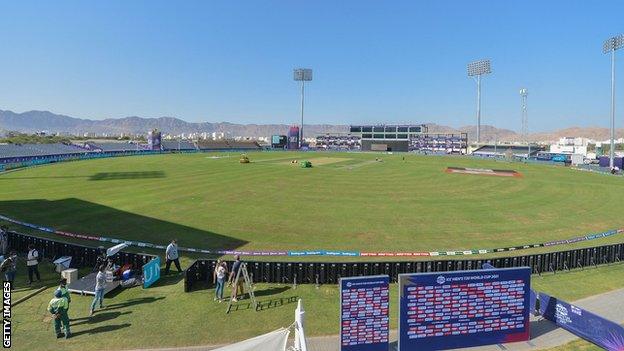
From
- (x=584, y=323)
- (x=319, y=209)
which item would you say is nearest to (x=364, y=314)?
(x=584, y=323)

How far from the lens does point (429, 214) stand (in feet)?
108

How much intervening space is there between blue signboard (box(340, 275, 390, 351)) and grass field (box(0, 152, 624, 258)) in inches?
443

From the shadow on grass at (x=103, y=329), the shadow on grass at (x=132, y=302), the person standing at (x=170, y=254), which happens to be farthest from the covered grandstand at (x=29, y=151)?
the shadow on grass at (x=103, y=329)

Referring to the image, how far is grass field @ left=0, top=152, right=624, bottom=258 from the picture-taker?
1022 inches

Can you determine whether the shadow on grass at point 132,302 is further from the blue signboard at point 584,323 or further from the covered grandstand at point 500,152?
the covered grandstand at point 500,152

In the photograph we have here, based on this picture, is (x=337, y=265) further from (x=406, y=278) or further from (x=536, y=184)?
(x=536, y=184)

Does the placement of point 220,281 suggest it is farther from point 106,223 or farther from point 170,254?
point 106,223

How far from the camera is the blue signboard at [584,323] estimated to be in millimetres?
11961

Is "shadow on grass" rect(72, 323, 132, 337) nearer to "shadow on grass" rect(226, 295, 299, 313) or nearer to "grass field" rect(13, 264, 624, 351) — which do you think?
"grass field" rect(13, 264, 624, 351)

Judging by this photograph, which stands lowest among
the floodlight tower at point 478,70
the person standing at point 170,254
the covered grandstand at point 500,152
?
the person standing at point 170,254

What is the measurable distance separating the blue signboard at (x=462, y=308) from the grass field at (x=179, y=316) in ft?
7.00

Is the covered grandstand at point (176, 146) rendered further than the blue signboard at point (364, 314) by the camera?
Yes

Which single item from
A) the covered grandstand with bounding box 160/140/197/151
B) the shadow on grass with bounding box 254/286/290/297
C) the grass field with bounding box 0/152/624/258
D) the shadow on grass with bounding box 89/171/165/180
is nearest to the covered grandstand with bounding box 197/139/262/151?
the covered grandstand with bounding box 160/140/197/151

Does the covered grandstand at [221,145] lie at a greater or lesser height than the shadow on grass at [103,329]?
greater
